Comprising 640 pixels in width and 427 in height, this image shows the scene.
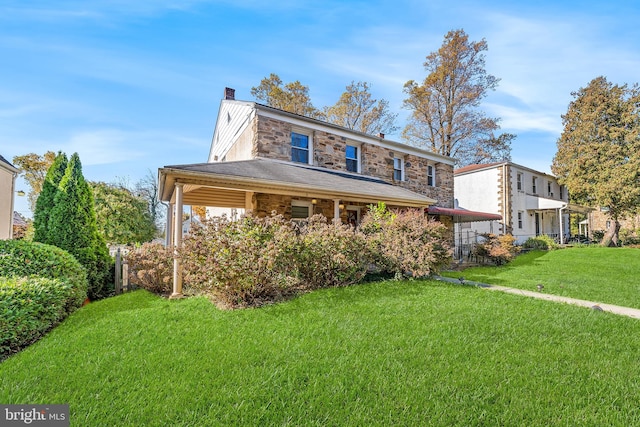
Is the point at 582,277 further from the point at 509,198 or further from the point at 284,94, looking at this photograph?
the point at 284,94

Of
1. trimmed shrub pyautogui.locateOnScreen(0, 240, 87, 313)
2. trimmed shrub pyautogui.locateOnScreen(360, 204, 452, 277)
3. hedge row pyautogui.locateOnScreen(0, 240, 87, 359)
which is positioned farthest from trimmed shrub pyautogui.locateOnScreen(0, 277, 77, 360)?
trimmed shrub pyautogui.locateOnScreen(360, 204, 452, 277)

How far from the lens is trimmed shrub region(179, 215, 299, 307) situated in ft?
17.7

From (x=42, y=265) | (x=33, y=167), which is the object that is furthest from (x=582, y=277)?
(x=33, y=167)

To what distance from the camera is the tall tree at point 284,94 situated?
921 inches

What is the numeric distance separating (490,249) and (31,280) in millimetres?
14451

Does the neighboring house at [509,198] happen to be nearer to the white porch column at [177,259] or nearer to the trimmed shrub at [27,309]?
the white porch column at [177,259]

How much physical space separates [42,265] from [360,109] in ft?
76.4

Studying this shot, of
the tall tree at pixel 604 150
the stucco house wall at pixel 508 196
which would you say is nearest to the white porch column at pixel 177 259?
the stucco house wall at pixel 508 196

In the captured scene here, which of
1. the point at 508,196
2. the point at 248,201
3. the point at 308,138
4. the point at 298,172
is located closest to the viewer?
the point at 298,172

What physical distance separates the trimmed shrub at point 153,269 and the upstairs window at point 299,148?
586cm

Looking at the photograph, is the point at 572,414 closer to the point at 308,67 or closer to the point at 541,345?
the point at 541,345

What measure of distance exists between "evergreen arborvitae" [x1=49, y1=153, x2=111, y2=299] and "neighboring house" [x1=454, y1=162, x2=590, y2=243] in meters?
17.8

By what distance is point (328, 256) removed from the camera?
6.81 m

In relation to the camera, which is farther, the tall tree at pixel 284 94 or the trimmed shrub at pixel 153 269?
the tall tree at pixel 284 94
